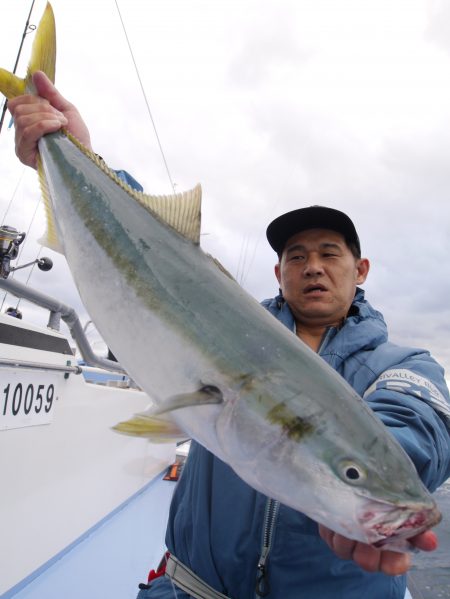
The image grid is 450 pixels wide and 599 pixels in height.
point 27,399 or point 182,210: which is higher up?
point 182,210

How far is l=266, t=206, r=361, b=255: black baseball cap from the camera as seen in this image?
240 centimetres

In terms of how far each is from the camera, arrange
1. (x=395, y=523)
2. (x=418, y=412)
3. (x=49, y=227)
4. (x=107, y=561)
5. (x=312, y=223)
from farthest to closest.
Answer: (x=107, y=561), (x=312, y=223), (x=49, y=227), (x=418, y=412), (x=395, y=523)

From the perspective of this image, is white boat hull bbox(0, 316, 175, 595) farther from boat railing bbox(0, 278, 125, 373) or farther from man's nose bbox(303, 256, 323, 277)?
man's nose bbox(303, 256, 323, 277)

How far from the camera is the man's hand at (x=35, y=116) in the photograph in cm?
194

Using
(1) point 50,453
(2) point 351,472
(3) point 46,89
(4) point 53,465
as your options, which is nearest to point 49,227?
(3) point 46,89

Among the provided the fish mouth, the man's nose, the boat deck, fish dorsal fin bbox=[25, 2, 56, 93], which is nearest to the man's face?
the man's nose

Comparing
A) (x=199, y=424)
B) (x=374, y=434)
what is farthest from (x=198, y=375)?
(x=374, y=434)

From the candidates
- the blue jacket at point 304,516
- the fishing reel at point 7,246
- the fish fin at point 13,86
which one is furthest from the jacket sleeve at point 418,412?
the fishing reel at point 7,246

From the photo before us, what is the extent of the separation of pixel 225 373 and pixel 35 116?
1.57m

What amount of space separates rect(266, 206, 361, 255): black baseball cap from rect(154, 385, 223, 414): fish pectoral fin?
58.0 inches

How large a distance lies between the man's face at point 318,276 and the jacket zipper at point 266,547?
1029 mm

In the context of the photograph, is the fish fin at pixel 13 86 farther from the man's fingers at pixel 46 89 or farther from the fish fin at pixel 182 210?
the fish fin at pixel 182 210

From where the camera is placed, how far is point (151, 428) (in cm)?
125

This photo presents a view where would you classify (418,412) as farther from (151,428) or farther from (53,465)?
(53,465)
